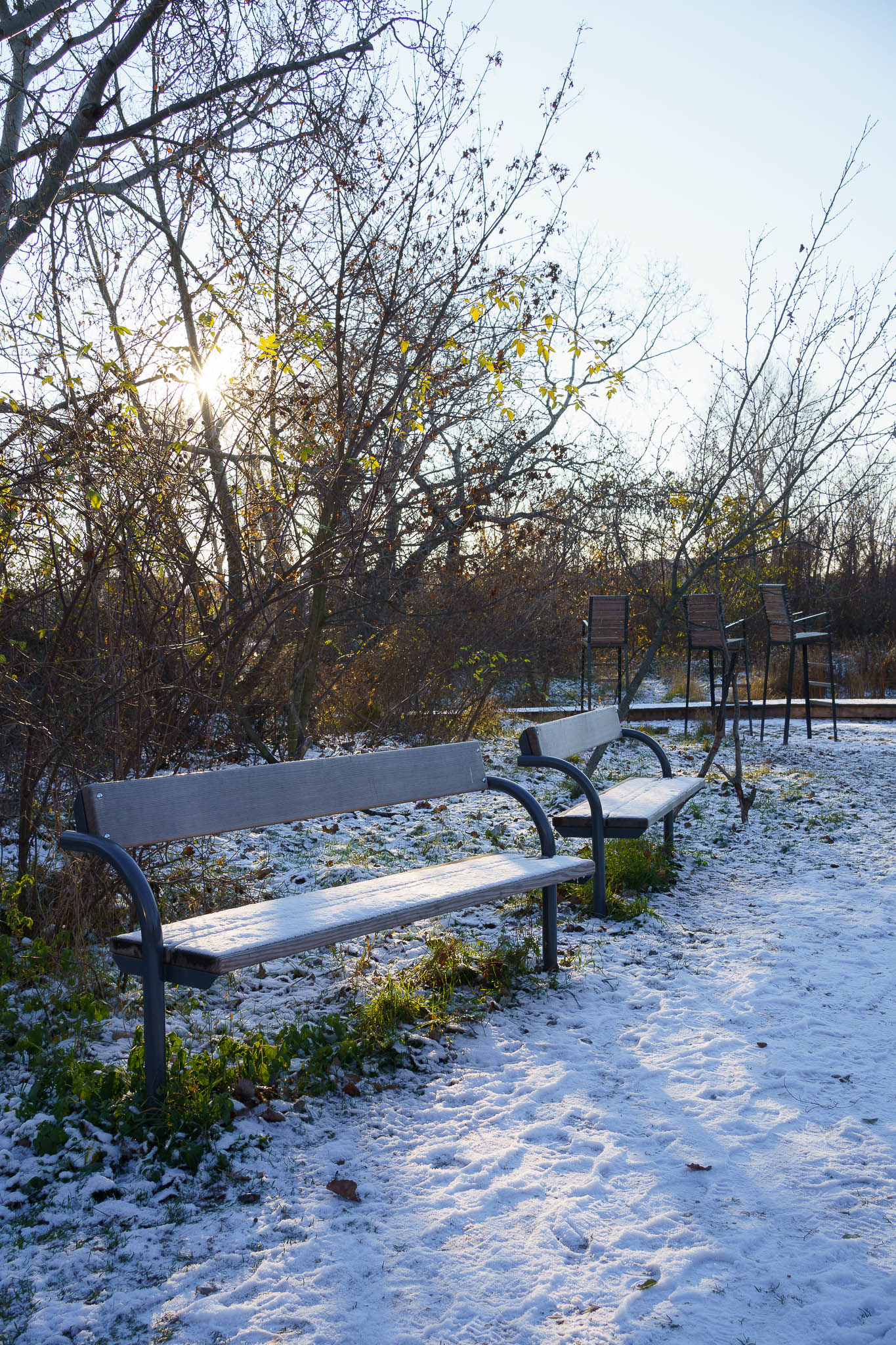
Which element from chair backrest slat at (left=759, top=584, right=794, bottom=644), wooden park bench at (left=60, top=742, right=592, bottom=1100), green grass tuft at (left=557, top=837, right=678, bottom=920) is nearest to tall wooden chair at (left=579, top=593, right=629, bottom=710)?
chair backrest slat at (left=759, top=584, right=794, bottom=644)

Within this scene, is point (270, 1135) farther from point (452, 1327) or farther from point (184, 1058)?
point (452, 1327)

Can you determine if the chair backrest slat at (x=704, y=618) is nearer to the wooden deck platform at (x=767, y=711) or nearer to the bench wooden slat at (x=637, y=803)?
the wooden deck platform at (x=767, y=711)

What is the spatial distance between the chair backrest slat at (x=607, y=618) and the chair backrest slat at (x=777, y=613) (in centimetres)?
148

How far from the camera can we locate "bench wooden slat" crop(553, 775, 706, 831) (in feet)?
13.9

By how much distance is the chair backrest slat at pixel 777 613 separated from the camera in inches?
351

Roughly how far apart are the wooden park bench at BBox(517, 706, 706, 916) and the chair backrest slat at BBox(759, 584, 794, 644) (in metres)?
4.07

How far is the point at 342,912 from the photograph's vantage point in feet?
9.44

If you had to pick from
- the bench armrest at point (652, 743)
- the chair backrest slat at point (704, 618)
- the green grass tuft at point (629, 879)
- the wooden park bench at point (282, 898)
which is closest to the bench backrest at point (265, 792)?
the wooden park bench at point (282, 898)

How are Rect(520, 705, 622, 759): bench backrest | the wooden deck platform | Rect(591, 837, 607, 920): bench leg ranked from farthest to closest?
1. the wooden deck platform
2. Rect(591, 837, 607, 920): bench leg
3. Rect(520, 705, 622, 759): bench backrest

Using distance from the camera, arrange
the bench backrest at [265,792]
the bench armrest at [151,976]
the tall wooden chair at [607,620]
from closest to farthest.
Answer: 1. the bench armrest at [151,976]
2. the bench backrest at [265,792]
3. the tall wooden chair at [607,620]

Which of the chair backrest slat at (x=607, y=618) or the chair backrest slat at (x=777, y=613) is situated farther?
the chair backrest slat at (x=607, y=618)

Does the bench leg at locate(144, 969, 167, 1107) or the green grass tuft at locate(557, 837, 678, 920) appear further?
the green grass tuft at locate(557, 837, 678, 920)

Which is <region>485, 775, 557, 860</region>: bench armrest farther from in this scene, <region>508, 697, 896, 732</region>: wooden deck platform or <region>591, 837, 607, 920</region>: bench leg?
<region>508, 697, 896, 732</region>: wooden deck platform

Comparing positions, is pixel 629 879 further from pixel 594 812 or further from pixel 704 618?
pixel 704 618
